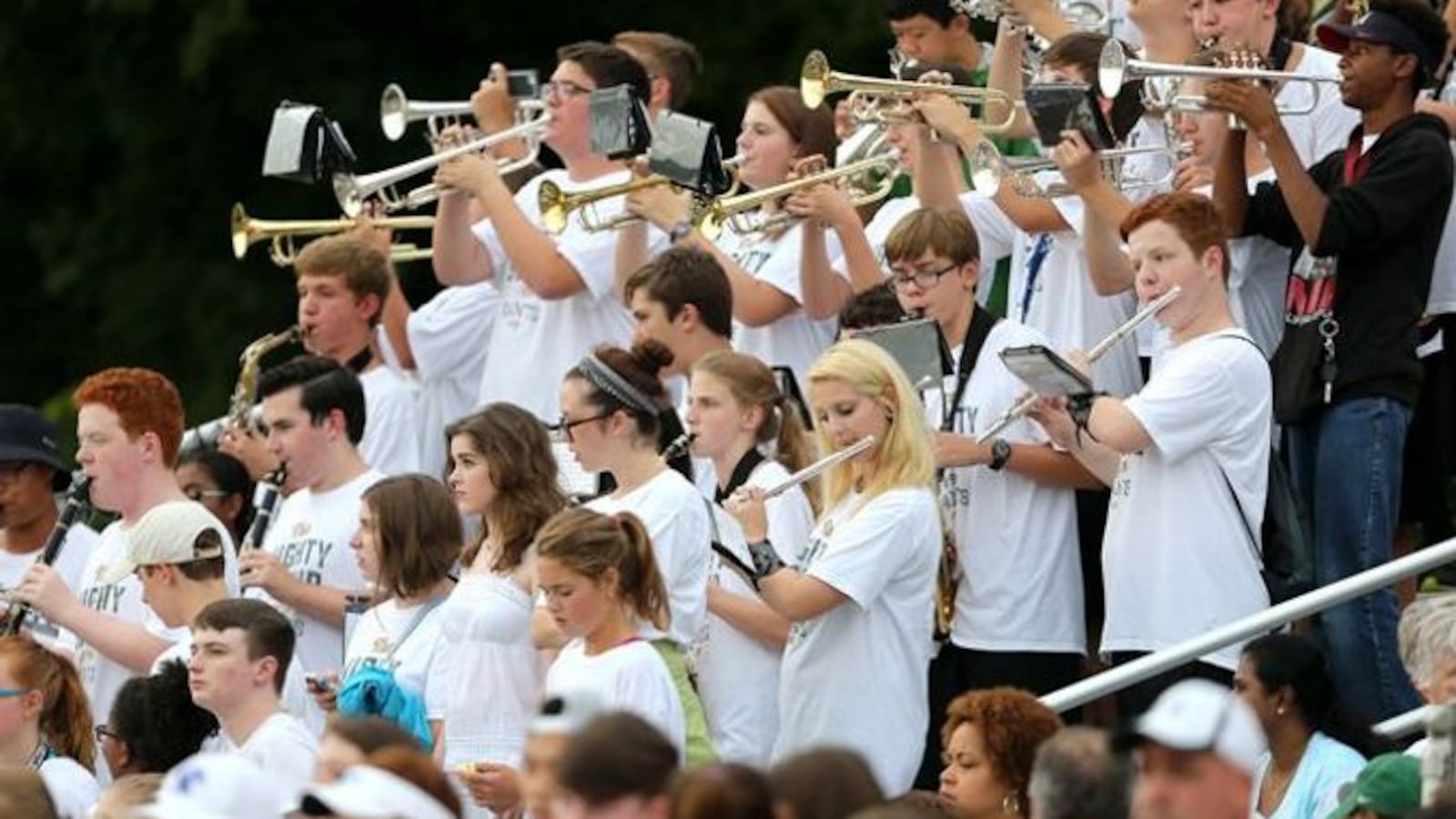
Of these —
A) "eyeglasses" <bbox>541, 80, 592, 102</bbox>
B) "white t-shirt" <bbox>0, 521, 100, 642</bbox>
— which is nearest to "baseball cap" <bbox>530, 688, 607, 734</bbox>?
"white t-shirt" <bbox>0, 521, 100, 642</bbox>

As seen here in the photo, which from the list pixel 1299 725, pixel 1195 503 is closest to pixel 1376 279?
pixel 1195 503

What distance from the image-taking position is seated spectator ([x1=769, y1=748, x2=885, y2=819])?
9.02 meters

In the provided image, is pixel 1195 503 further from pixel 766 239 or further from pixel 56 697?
pixel 56 697

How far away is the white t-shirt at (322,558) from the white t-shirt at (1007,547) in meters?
1.85

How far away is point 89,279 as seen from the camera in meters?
21.3

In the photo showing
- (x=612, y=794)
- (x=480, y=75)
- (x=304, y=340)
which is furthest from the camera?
(x=480, y=75)

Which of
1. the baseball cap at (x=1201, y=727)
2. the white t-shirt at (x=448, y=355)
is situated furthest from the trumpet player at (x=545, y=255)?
the baseball cap at (x=1201, y=727)

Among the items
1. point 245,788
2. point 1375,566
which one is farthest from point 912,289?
point 245,788

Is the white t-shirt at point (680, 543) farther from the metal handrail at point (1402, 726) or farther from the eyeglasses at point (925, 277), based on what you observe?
the metal handrail at point (1402, 726)

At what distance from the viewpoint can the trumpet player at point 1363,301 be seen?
1246 cm

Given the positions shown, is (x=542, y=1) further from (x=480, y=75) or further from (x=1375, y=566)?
(x=1375, y=566)

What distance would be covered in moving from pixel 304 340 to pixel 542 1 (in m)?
6.04

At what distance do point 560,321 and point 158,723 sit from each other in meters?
2.79

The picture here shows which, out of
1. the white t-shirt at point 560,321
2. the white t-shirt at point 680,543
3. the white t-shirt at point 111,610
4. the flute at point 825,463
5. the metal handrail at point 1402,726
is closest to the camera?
the metal handrail at point 1402,726
